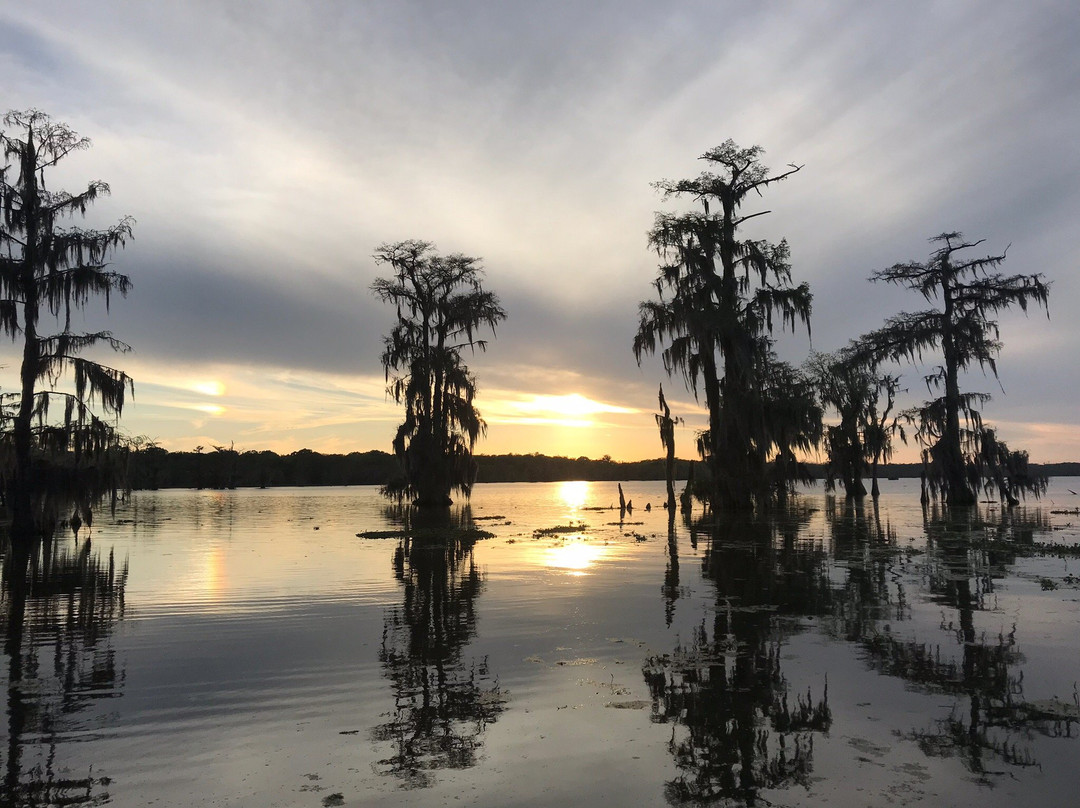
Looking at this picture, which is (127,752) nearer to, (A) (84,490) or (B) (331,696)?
(B) (331,696)

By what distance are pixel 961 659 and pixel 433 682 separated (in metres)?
5.45

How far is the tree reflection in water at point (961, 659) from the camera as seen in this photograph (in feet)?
16.8

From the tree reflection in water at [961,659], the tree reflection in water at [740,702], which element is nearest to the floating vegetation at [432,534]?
the tree reflection in water at [740,702]

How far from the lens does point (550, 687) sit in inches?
263

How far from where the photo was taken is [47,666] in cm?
764

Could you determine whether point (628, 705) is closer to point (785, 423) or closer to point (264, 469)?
point (785, 423)

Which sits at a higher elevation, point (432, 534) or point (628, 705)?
point (628, 705)

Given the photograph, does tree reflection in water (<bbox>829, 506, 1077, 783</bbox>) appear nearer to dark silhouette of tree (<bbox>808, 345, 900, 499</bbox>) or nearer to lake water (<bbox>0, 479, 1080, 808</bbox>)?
lake water (<bbox>0, 479, 1080, 808</bbox>)

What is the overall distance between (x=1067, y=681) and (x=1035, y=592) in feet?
18.3

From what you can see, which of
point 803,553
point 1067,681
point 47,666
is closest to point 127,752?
point 47,666

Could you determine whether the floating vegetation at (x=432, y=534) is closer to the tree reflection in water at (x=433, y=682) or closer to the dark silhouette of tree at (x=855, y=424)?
the tree reflection in water at (x=433, y=682)

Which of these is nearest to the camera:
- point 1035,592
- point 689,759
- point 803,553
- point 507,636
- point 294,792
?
point 294,792

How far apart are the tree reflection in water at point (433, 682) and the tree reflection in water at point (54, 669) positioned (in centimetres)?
199

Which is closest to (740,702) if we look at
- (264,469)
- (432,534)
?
(432,534)
